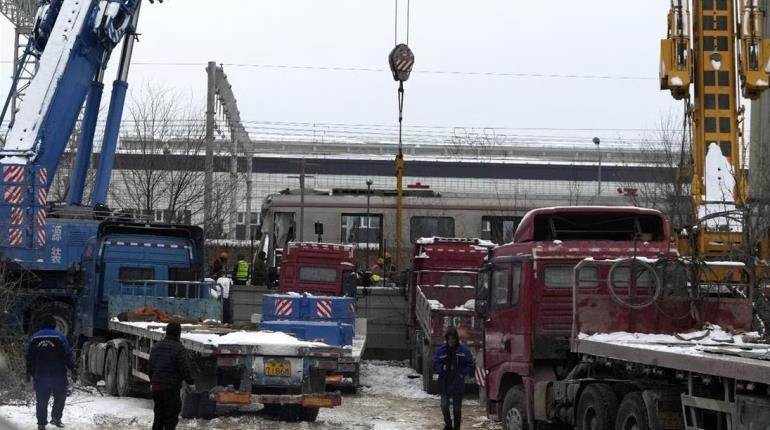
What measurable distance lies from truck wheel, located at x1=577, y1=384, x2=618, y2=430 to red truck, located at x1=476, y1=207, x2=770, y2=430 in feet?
0.04

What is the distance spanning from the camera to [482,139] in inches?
2702

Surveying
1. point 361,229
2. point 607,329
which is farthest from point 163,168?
point 607,329

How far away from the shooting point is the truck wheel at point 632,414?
12.1 meters

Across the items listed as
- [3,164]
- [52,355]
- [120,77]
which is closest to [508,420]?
[52,355]

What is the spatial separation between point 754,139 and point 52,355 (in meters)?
25.5

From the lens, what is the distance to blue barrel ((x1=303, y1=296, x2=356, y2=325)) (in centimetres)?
2328

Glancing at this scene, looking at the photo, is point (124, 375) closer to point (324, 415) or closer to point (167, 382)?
point (324, 415)

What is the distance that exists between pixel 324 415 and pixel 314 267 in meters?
10.6

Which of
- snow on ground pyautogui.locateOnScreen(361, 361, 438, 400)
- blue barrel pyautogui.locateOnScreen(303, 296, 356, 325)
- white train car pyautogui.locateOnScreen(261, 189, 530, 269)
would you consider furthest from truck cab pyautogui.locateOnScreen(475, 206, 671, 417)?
white train car pyautogui.locateOnScreen(261, 189, 530, 269)

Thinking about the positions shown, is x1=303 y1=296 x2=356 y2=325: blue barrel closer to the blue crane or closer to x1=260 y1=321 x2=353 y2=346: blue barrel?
x1=260 y1=321 x2=353 y2=346: blue barrel

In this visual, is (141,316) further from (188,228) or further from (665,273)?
(665,273)

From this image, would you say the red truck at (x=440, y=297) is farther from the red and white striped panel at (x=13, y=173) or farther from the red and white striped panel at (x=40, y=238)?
the red and white striped panel at (x=13, y=173)

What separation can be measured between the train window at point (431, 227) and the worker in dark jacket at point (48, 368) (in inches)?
1043

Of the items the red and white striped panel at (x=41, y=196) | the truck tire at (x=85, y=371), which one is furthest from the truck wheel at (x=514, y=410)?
the red and white striped panel at (x=41, y=196)
